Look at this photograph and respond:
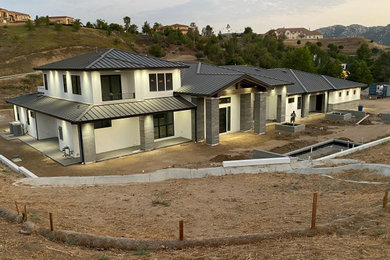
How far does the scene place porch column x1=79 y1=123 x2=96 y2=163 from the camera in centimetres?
2058

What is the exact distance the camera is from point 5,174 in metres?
18.1

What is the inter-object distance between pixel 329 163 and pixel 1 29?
100823 mm

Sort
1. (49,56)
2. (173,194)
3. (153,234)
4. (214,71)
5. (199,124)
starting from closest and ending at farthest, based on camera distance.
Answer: (153,234) < (173,194) < (199,124) < (214,71) < (49,56)

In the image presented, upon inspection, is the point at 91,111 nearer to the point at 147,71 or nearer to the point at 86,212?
the point at 147,71

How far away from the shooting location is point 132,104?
2367 cm


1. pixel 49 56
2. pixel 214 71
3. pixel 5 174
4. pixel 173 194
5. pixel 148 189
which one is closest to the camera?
pixel 173 194

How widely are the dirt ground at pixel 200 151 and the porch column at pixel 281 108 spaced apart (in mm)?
2137

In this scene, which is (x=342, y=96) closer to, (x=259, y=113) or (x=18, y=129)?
(x=259, y=113)

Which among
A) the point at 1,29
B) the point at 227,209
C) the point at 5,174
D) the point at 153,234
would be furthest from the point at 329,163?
the point at 1,29

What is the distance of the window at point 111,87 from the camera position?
22.8 meters

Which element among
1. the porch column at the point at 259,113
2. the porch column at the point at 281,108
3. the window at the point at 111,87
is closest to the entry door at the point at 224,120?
the porch column at the point at 259,113

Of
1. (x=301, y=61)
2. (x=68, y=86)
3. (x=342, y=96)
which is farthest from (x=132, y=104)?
(x=301, y=61)

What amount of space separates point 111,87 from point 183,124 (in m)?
6.94

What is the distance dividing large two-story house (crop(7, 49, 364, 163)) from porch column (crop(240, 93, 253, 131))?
0.30 ft
